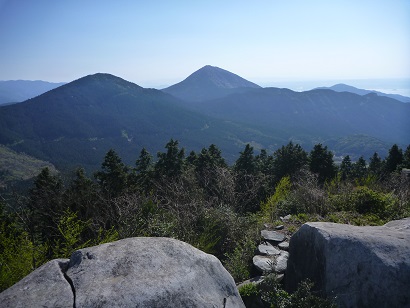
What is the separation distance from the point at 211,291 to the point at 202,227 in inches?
195

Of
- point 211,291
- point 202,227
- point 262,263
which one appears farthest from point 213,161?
point 211,291

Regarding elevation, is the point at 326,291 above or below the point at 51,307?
below

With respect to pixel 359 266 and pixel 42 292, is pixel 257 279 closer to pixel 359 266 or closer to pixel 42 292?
pixel 359 266

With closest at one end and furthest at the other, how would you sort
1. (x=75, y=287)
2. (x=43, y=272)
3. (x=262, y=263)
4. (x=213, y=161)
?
(x=75, y=287) < (x=43, y=272) < (x=262, y=263) < (x=213, y=161)

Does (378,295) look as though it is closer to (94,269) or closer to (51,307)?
(94,269)

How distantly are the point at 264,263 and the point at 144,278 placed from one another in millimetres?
3531

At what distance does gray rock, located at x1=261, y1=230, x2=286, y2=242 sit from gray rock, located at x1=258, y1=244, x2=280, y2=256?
51cm

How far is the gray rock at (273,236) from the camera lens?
802 cm

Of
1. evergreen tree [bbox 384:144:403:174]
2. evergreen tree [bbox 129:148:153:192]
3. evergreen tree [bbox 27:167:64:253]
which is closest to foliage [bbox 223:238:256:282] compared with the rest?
evergreen tree [bbox 27:167:64:253]

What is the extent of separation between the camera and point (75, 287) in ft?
12.6

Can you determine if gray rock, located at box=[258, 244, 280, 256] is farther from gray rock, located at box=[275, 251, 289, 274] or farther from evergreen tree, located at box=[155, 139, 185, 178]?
evergreen tree, located at box=[155, 139, 185, 178]

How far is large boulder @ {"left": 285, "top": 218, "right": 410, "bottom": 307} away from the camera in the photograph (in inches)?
195

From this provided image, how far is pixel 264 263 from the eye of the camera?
6625 millimetres

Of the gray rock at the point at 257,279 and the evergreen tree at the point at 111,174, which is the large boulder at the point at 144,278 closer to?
the gray rock at the point at 257,279
